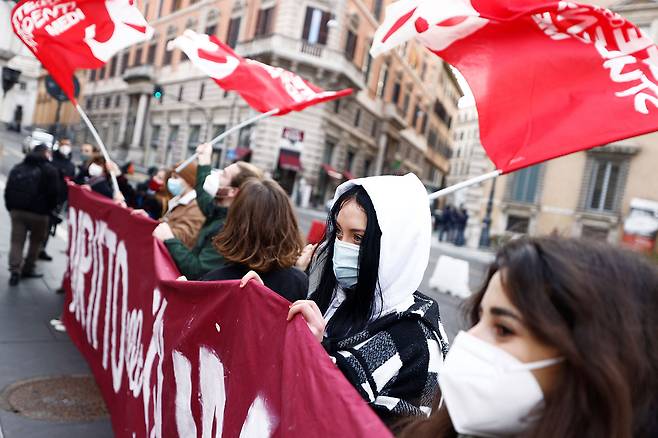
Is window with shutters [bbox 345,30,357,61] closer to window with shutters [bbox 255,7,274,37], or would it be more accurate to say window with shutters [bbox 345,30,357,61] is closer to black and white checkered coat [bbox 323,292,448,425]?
window with shutters [bbox 255,7,274,37]

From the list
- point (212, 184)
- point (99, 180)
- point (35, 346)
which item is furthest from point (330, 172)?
point (212, 184)

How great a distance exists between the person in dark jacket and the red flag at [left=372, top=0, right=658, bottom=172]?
4856 mm

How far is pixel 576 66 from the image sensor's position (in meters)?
2.46

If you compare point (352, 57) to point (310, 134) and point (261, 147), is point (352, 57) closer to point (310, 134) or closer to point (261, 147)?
point (310, 134)

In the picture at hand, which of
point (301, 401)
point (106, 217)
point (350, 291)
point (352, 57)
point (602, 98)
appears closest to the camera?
point (301, 401)

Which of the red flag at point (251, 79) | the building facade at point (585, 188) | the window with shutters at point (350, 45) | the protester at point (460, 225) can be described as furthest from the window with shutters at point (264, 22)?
the red flag at point (251, 79)

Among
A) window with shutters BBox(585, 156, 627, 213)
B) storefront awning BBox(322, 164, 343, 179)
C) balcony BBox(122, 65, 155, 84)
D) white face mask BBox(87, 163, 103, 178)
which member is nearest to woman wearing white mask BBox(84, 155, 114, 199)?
white face mask BBox(87, 163, 103, 178)

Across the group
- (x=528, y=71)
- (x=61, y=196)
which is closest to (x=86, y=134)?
(x=61, y=196)

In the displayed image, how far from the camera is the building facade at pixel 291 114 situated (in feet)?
91.5

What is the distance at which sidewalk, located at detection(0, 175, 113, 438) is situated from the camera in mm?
3225

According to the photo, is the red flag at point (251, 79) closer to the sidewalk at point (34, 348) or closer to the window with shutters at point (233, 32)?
the sidewalk at point (34, 348)

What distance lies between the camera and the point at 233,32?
1251 inches

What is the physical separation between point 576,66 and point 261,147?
25.3 m

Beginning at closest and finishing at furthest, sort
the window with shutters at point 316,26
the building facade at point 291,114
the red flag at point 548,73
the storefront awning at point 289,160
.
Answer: the red flag at point 548,73
the storefront awning at point 289,160
the building facade at point 291,114
the window with shutters at point 316,26
